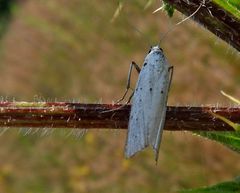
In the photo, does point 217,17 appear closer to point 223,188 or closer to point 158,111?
point 158,111

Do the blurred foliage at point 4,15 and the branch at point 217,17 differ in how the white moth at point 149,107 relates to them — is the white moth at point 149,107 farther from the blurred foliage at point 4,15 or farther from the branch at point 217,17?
the blurred foliage at point 4,15

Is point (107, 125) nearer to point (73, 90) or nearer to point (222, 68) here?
point (222, 68)

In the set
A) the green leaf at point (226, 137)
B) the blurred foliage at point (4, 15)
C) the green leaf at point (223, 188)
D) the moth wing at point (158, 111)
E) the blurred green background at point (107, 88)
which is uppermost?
the blurred foliage at point (4, 15)

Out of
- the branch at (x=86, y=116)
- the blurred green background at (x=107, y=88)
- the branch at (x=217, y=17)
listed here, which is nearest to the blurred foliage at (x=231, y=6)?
the branch at (x=217, y=17)

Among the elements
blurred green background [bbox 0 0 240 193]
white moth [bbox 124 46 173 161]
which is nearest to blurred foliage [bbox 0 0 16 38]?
blurred green background [bbox 0 0 240 193]

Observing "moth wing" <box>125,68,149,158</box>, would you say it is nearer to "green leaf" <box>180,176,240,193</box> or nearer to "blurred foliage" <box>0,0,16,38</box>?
"green leaf" <box>180,176,240,193</box>

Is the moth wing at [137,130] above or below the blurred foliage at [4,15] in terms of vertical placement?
below
